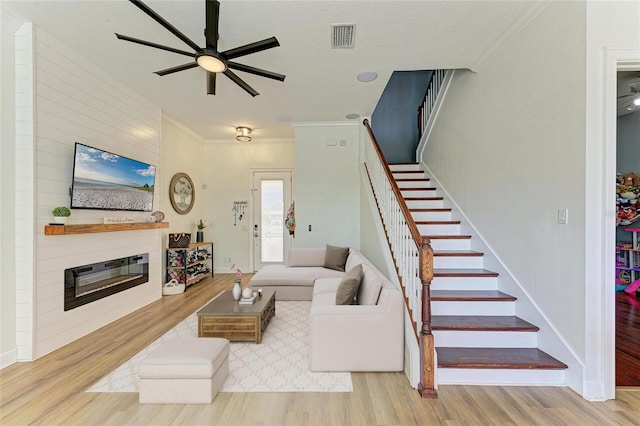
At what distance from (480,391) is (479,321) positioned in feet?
2.05

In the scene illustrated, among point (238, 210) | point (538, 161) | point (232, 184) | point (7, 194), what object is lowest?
point (238, 210)

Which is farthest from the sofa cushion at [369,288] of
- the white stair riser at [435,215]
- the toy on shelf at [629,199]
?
the toy on shelf at [629,199]

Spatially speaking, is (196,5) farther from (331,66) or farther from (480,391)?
(480,391)

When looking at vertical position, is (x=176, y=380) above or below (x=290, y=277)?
below

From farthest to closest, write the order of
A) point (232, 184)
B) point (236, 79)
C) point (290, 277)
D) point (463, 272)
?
point (232, 184)
point (290, 277)
point (463, 272)
point (236, 79)

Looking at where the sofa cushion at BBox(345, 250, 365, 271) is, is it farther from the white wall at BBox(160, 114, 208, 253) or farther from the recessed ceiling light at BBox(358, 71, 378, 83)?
the white wall at BBox(160, 114, 208, 253)

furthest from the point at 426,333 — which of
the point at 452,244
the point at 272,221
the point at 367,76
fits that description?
the point at 272,221

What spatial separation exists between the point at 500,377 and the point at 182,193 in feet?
19.1

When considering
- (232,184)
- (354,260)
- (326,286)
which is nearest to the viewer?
(326,286)

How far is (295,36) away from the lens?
282 centimetres

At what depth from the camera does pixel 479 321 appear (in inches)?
105

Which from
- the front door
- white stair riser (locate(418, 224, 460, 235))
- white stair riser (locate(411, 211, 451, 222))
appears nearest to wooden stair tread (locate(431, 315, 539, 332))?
white stair riser (locate(418, 224, 460, 235))

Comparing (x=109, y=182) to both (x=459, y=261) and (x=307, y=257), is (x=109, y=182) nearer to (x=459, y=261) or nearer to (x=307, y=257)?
(x=307, y=257)

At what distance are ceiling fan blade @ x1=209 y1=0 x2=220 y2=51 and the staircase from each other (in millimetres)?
3052
